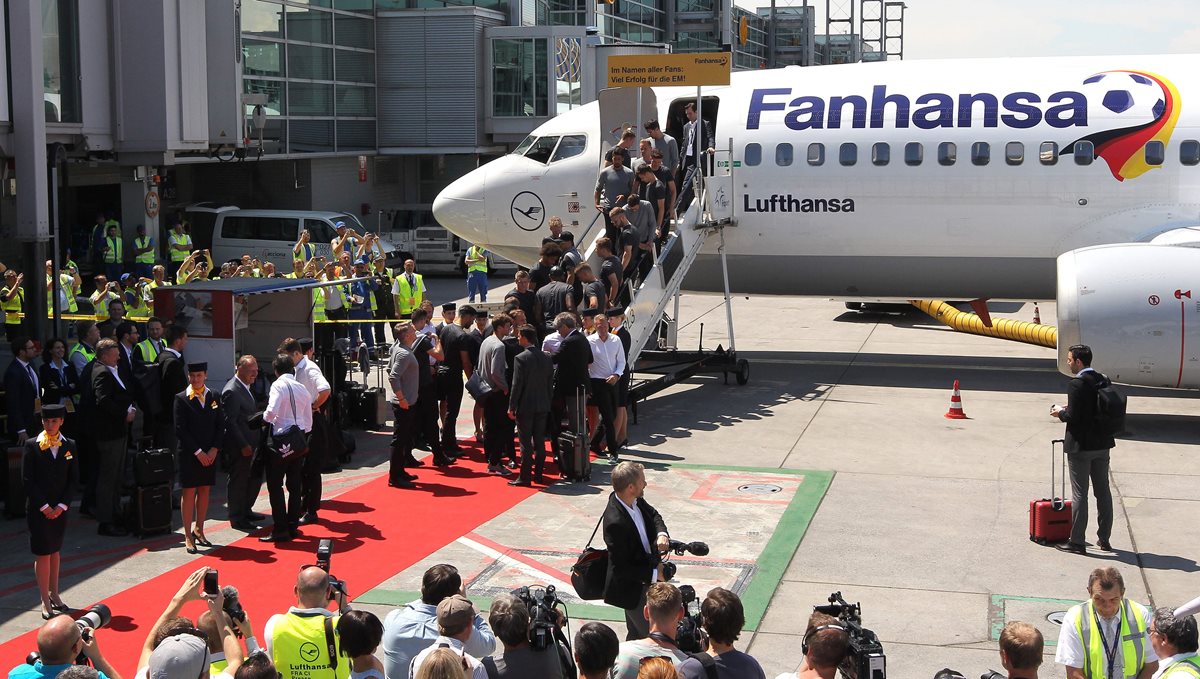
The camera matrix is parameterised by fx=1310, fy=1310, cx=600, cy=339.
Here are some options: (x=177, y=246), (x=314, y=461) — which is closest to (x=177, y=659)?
(x=314, y=461)

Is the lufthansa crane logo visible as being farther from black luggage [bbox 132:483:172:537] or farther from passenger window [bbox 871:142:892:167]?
black luggage [bbox 132:483:172:537]

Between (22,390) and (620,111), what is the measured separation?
11.0m

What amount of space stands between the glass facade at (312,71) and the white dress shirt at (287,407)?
966 inches

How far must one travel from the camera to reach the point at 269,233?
33.4 m

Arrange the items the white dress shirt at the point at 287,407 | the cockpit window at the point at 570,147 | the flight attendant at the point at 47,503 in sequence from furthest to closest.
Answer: the cockpit window at the point at 570,147 < the white dress shirt at the point at 287,407 < the flight attendant at the point at 47,503

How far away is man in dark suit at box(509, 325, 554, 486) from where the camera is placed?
1449 cm

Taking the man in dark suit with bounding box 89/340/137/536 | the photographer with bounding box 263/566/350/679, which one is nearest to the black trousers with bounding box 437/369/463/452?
the man in dark suit with bounding box 89/340/137/536

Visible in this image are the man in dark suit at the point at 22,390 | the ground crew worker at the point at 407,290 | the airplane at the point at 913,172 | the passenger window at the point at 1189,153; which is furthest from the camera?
the ground crew worker at the point at 407,290

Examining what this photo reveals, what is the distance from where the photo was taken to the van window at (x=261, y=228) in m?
33.1

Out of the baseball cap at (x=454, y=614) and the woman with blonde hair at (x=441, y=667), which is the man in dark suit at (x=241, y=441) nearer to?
the baseball cap at (x=454, y=614)

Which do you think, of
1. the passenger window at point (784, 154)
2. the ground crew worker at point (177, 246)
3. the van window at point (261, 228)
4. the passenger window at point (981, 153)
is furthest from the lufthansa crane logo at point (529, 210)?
the van window at point (261, 228)

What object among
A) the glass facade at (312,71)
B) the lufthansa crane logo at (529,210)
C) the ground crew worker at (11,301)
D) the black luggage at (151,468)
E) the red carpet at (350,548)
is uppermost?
the glass facade at (312,71)

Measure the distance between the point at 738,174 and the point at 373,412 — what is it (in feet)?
23.8

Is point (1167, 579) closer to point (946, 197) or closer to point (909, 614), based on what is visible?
point (909, 614)
